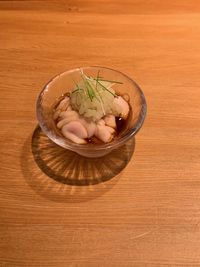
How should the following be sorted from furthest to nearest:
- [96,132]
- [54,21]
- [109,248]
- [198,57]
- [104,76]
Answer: [54,21]
[198,57]
[104,76]
[96,132]
[109,248]

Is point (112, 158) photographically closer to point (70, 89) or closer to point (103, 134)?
point (103, 134)

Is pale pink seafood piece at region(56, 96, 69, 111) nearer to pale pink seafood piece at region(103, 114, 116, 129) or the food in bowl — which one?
the food in bowl

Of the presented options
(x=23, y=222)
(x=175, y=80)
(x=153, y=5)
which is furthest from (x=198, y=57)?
(x=23, y=222)

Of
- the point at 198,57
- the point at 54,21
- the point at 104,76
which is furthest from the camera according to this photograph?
the point at 54,21

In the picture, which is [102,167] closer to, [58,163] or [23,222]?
[58,163]

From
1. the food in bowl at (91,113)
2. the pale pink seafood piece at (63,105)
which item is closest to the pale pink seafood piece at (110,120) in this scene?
the food in bowl at (91,113)

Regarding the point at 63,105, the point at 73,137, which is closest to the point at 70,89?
the point at 63,105

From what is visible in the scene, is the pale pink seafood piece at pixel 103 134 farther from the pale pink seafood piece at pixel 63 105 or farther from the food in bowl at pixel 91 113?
the pale pink seafood piece at pixel 63 105

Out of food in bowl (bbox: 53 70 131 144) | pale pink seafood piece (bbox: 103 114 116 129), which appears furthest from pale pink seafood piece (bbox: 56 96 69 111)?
pale pink seafood piece (bbox: 103 114 116 129)
